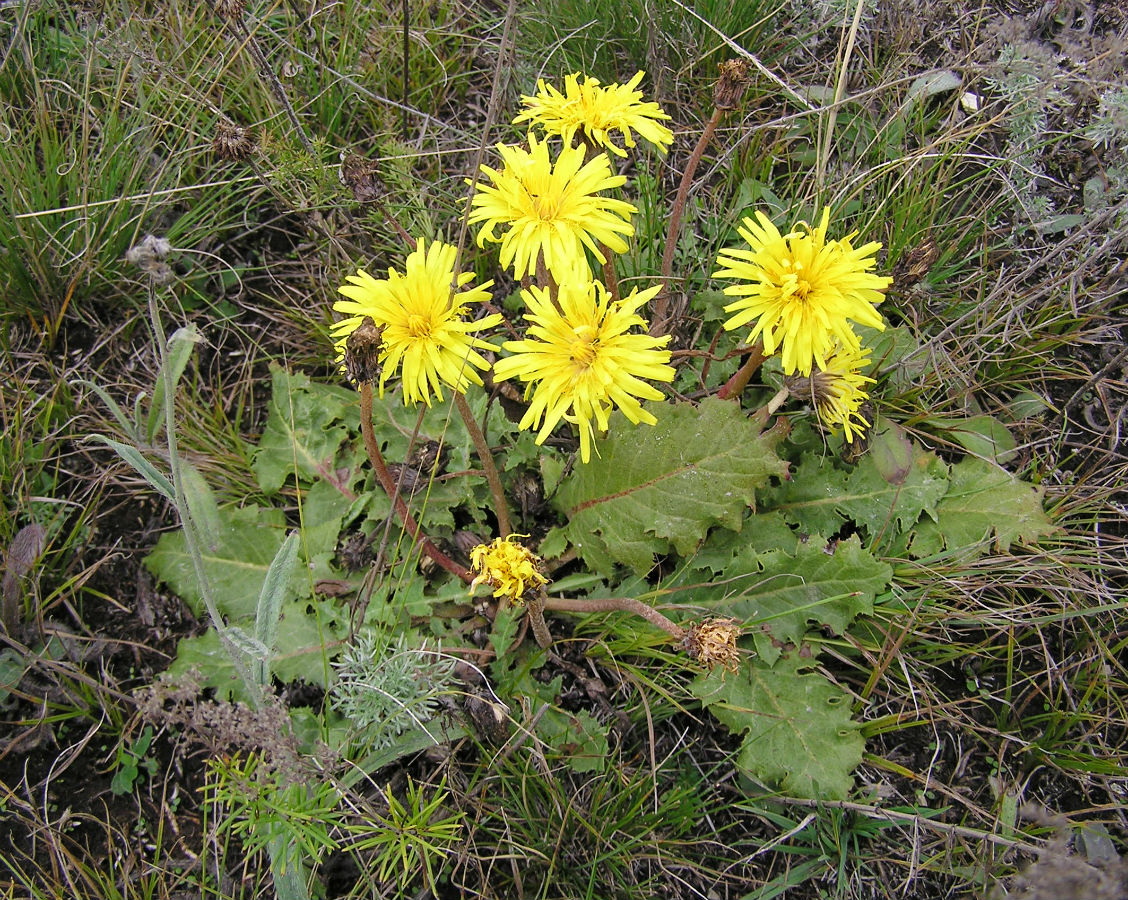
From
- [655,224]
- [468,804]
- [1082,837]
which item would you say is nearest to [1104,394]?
[1082,837]

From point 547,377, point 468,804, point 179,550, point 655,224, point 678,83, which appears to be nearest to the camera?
point 547,377

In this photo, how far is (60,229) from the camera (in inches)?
101

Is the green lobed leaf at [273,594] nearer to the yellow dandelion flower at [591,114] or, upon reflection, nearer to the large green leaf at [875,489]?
the yellow dandelion flower at [591,114]

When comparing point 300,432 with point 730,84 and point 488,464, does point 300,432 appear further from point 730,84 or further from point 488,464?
point 730,84

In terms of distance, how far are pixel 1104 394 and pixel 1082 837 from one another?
1.29m

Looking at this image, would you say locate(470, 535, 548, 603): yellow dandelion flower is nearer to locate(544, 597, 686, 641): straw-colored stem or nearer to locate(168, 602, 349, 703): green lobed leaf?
locate(544, 597, 686, 641): straw-colored stem

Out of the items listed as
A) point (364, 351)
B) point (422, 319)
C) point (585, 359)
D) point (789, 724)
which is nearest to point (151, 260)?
point (364, 351)

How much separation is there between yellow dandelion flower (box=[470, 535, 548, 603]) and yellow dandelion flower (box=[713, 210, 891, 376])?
736 millimetres

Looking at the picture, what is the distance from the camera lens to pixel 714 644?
173 centimetres

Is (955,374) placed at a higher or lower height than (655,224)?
lower

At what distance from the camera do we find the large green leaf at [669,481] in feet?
6.65

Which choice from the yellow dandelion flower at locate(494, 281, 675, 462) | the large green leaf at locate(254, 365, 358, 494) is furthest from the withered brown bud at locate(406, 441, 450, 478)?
the yellow dandelion flower at locate(494, 281, 675, 462)

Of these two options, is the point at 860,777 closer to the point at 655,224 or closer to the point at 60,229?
the point at 655,224

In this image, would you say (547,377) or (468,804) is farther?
(468,804)
